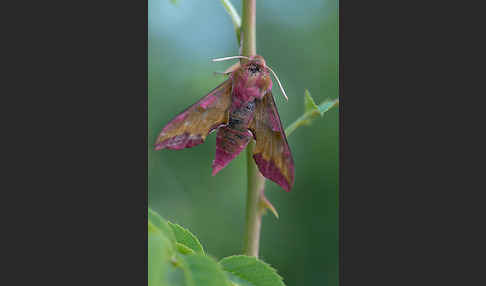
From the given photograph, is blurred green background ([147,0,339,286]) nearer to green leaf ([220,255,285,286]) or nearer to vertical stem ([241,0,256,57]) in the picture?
vertical stem ([241,0,256,57])

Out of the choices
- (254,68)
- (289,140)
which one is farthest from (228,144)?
(289,140)

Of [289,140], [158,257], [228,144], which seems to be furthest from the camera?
[289,140]

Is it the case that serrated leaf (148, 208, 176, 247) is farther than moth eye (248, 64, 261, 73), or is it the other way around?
moth eye (248, 64, 261, 73)

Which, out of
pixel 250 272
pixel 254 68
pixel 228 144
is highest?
pixel 254 68

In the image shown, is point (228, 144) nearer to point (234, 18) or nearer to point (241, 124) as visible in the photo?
point (241, 124)

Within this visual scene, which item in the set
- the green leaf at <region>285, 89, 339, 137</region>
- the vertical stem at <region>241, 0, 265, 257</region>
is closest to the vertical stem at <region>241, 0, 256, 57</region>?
the vertical stem at <region>241, 0, 265, 257</region>

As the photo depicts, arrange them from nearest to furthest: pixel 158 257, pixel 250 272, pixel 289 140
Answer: pixel 158 257 < pixel 250 272 < pixel 289 140

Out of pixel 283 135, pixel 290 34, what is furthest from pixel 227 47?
pixel 290 34
